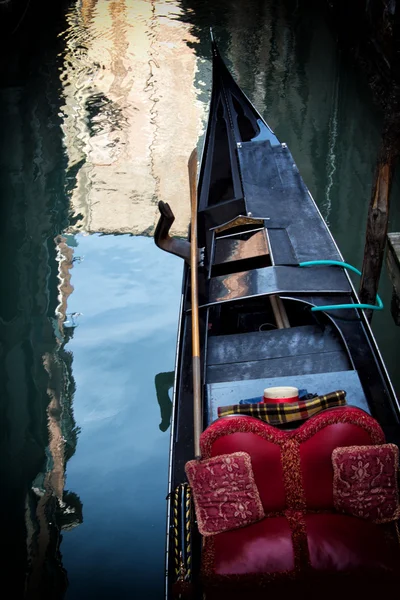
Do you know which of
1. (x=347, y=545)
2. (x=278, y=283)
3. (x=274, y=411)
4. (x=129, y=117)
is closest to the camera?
(x=347, y=545)

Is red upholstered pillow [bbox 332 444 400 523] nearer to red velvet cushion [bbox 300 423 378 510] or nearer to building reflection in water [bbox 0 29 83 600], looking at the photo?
red velvet cushion [bbox 300 423 378 510]

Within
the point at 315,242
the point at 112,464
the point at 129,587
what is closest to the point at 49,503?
the point at 112,464

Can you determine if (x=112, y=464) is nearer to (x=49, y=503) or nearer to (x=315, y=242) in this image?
(x=49, y=503)

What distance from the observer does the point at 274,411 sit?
166 cm

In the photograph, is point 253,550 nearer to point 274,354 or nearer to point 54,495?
point 274,354

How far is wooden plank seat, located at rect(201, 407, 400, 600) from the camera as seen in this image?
4.80 ft

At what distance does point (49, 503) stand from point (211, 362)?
0.91 metres

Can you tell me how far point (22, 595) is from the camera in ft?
7.13

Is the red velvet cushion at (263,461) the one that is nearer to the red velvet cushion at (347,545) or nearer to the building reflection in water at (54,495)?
the red velvet cushion at (347,545)

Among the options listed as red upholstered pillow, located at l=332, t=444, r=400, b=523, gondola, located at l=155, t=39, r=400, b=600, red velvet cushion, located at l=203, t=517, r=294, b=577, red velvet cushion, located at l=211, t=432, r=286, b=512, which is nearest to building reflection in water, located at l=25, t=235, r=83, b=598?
gondola, located at l=155, t=39, r=400, b=600

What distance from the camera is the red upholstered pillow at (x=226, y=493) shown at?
5.06ft

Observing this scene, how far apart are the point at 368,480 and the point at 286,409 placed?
0.27m

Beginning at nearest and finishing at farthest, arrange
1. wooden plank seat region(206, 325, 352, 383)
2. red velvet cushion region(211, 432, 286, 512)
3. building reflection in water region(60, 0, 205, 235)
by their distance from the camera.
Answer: red velvet cushion region(211, 432, 286, 512), wooden plank seat region(206, 325, 352, 383), building reflection in water region(60, 0, 205, 235)

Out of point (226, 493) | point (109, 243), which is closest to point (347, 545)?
point (226, 493)
